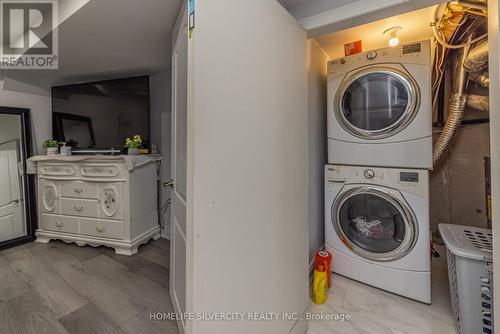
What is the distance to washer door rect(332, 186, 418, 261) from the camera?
142 cm

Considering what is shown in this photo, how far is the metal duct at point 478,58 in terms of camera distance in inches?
53.2

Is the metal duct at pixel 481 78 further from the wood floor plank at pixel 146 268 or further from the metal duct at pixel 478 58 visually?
the wood floor plank at pixel 146 268

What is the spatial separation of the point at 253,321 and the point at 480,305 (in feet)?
3.77

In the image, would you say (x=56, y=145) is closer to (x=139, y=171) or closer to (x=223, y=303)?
(x=139, y=171)

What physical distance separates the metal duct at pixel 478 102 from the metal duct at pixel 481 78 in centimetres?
10

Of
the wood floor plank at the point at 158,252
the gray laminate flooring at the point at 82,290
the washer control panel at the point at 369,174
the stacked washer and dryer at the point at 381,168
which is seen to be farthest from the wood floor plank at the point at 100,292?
the washer control panel at the point at 369,174

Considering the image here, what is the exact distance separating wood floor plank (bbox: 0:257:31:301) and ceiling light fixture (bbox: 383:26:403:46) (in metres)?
3.34

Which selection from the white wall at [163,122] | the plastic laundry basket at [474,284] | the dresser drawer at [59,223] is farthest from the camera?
the white wall at [163,122]

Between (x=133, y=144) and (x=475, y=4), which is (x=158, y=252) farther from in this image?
(x=475, y=4)

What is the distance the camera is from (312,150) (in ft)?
5.72

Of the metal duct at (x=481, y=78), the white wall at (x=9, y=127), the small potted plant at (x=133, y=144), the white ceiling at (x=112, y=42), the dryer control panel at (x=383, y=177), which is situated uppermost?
the white ceiling at (x=112, y=42)

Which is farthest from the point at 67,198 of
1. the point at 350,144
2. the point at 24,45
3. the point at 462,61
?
the point at 462,61

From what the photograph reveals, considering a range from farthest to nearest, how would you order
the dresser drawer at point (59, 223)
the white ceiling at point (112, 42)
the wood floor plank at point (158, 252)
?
1. the dresser drawer at point (59, 223)
2. the wood floor plank at point (158, 252)
3. the white ceiling at point (112, 42)

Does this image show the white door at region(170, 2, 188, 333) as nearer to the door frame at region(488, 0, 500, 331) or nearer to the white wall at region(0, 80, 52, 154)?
the door frame at region(488, 0, 500, 331)
